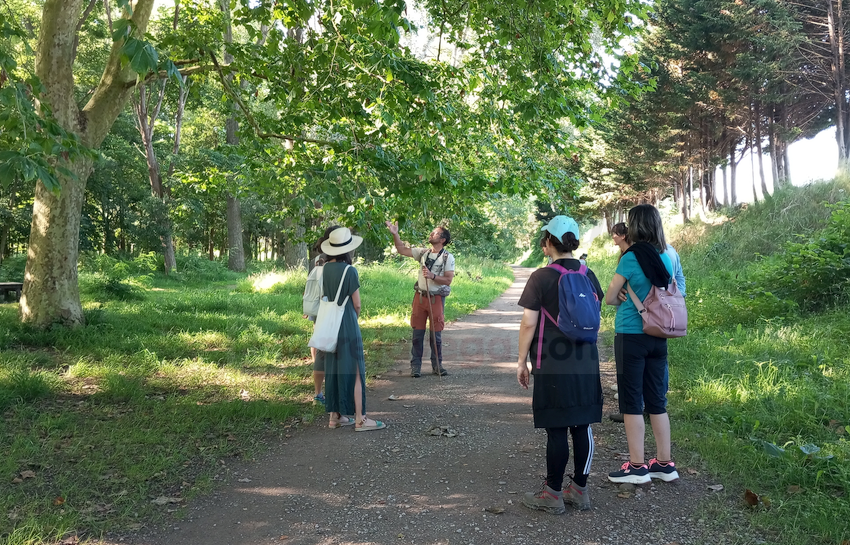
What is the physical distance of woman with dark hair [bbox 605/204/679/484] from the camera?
160 inches

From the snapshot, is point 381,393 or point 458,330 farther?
point 458,330

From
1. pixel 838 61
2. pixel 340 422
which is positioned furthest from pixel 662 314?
pixel 838 61

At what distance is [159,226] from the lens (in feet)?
77.7

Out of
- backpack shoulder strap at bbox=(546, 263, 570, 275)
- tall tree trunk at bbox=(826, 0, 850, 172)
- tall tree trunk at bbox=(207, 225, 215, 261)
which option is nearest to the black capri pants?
backpack shoulder strap at bbox=(546, 263, 570, 275)

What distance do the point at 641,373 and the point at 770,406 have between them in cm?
186

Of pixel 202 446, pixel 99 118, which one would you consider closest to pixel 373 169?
pixel 202 446

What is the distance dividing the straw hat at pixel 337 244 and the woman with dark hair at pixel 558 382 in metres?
2.28

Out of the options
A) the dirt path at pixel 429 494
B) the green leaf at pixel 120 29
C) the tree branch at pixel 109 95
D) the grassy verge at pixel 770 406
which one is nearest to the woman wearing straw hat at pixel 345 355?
the dirt path at pixel 429 494

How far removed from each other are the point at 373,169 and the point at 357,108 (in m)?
0.95

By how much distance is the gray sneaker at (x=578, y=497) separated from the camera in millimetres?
3742

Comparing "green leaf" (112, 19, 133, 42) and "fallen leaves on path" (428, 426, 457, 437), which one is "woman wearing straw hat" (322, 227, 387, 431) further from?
"green leaf" (112, 19, 133, 42)

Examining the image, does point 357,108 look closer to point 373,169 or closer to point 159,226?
point 373,169

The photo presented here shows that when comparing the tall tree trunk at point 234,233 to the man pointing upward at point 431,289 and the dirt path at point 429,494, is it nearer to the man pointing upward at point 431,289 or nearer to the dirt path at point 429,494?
the man pointing upward at point 431,289

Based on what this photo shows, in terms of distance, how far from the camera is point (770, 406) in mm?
5082
